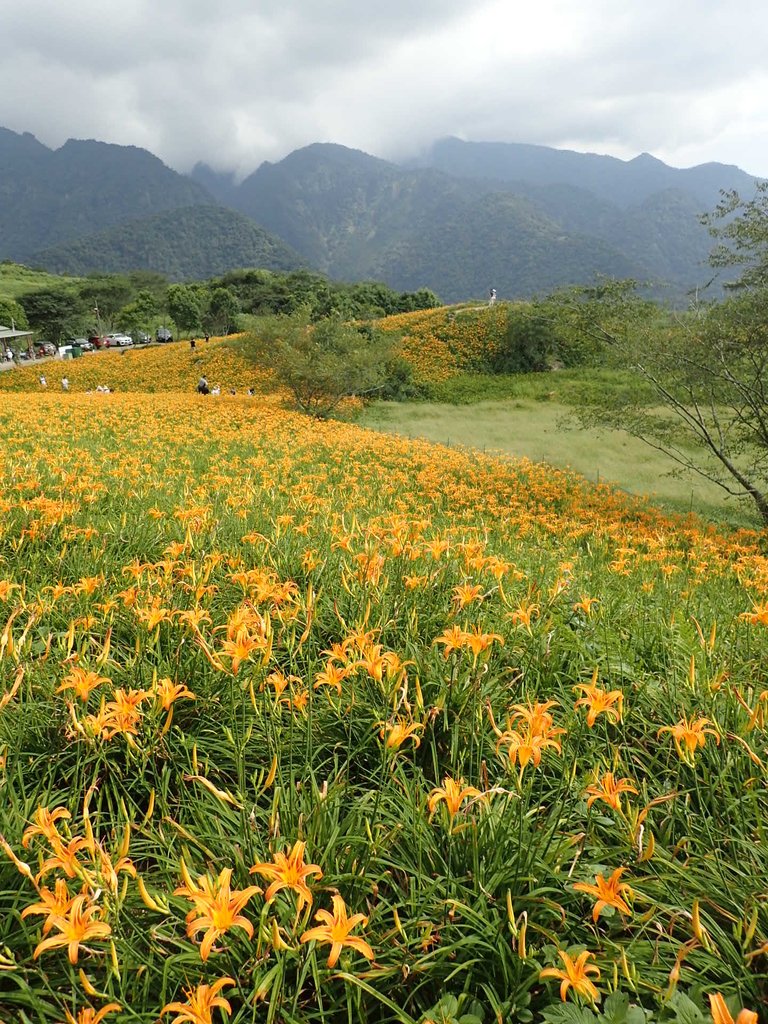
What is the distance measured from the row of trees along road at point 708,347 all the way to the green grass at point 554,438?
917 mm

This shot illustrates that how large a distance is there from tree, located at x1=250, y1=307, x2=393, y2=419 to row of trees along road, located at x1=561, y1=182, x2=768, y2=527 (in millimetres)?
9417

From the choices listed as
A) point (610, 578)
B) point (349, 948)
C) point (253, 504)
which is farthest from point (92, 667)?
point (610, 578)

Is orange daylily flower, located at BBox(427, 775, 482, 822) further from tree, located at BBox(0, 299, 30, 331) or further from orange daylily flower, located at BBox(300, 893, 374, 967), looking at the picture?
tree, located at BBox(0, 299, 30, 331)

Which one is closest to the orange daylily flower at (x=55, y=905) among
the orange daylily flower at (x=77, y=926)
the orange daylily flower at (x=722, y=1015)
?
the orange daylily flower at (x=77, y=926)

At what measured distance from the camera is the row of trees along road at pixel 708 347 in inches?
301

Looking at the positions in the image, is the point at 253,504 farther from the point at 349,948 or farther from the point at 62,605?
the point at 349,948

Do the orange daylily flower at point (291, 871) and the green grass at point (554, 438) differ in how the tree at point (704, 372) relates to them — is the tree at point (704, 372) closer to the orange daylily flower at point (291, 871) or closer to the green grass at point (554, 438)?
the green grass at point (554, 438)

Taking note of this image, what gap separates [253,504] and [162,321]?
6816cm

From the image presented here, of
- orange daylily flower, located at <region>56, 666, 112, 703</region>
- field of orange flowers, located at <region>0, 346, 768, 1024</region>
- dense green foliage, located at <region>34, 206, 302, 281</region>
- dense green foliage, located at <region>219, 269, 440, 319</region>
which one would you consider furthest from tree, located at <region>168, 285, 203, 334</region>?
dense green foliage, located at <region>34, 206, 302, 281</region>

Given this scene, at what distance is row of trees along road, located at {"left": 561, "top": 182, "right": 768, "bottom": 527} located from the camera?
7.64 m

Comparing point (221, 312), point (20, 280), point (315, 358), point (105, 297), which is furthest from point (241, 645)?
point (20, 280)

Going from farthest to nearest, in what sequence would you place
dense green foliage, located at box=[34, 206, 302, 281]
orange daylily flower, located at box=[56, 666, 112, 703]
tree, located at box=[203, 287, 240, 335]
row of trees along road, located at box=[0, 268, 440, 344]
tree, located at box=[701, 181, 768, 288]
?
dense green foliage, located at box=[34, 206, 302, 281], tree, located at box=[203, 287, 240, 335], row of trees along road, located at box=[0, 268, 440, 344], tree, located at box=[701, 181, 768, 288], orange daylily flower, located at box=[56, 666, 112, 703]

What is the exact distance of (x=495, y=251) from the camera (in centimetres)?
13188

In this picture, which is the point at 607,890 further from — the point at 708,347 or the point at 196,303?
the point at 196,303
